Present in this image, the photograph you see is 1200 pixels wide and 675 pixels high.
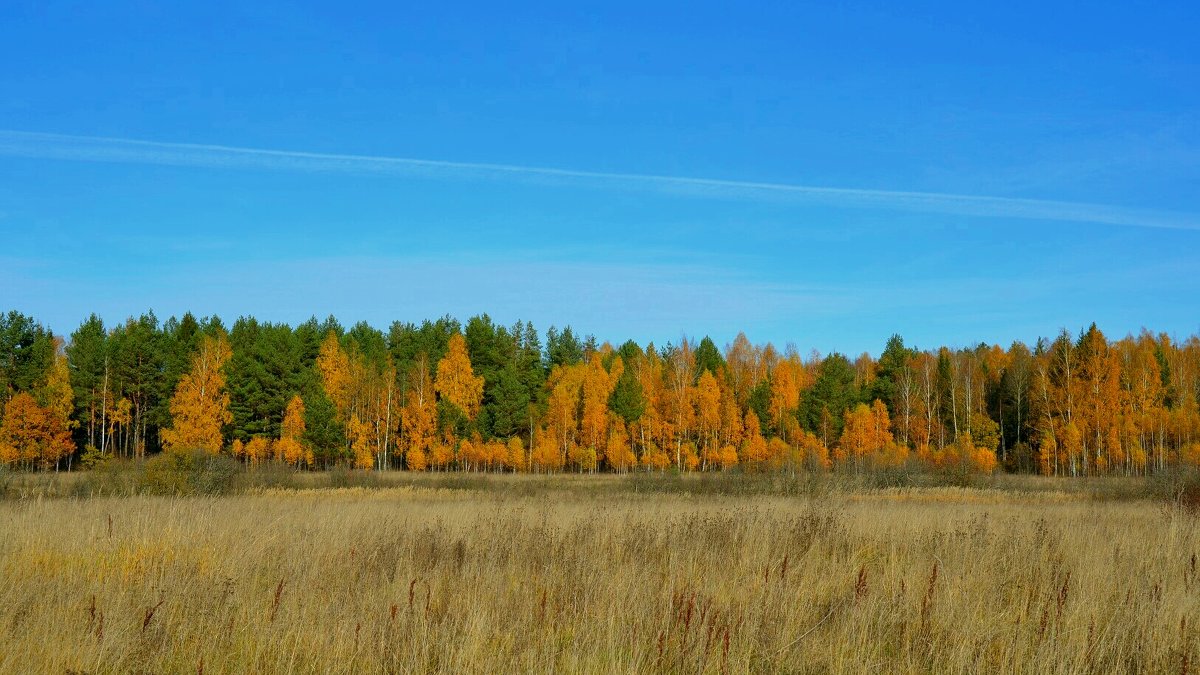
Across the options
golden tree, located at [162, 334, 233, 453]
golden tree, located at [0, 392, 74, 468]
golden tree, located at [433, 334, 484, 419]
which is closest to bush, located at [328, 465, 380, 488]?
golden tree, located at [162, 334, 233, 453]

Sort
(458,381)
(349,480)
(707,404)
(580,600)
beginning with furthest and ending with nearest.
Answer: (707,404), (458,381), (349,480), (580,600)

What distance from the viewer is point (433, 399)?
211ft

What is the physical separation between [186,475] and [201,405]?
33.3m

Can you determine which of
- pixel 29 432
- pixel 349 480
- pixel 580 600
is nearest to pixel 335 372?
pixel 29 432

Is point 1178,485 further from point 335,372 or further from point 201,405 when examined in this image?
point 335,372

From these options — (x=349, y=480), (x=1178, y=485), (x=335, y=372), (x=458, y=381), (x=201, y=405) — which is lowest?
(x=349, y=480)

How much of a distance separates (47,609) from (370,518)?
7.23m

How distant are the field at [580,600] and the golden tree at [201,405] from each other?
48682mm

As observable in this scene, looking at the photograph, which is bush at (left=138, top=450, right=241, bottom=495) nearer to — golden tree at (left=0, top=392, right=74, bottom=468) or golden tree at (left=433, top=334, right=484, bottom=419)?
golden tree at (left=433, top=334, right=484, bottom=419)

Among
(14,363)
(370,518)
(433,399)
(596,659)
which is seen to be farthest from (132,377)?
(596,659)

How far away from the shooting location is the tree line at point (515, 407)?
59500mm

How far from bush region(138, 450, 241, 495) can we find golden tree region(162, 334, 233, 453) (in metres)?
27.7

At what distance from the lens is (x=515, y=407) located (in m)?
65.4

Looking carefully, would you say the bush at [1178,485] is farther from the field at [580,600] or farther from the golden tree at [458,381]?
the golden tree at [458,381]
